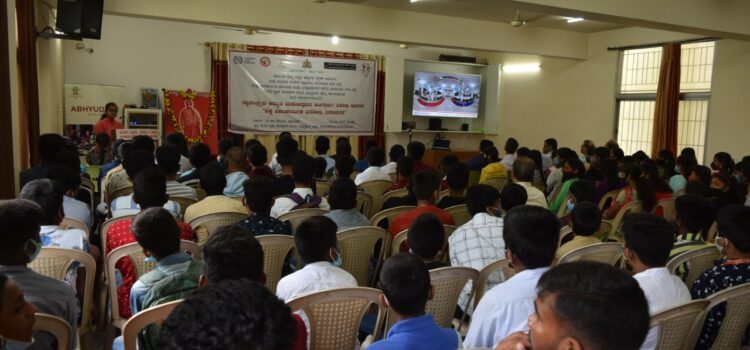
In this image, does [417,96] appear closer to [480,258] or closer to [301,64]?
[301,64]

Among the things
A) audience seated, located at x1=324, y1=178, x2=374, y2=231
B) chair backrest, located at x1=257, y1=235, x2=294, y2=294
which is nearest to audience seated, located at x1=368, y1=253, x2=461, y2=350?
chair backrest, located at x1=257, y1=235, x2=294, y2=294

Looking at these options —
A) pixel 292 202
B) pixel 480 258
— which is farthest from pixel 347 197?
pixel 480 258

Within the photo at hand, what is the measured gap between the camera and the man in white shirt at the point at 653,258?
87.6 inches

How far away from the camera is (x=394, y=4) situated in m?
8.05

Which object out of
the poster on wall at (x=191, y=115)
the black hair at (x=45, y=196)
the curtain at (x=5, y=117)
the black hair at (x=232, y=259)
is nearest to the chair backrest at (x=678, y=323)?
the black hair at (x=232, y=259)

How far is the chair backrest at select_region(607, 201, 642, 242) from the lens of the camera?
4.52 meters

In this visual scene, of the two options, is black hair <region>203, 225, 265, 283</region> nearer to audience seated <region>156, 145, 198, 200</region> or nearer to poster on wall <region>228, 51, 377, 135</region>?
audience seated <region>156, 145, 198, 200</region>

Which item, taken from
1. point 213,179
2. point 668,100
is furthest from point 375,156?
point 668,100

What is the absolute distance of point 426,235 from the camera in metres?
2.63

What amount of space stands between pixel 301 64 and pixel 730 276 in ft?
29.0

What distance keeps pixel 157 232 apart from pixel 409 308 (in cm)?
104

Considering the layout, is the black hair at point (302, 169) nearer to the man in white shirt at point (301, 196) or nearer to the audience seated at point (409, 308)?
the man in white shirt at point (301, 196)

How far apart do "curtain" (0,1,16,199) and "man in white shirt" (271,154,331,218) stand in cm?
190

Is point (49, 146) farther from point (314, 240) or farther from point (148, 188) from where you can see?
point (314, 240)
